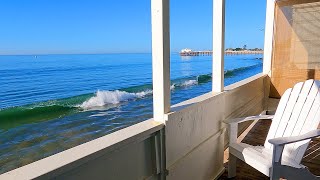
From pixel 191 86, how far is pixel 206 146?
13.0 m

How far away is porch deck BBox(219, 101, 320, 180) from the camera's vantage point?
2.27 meters

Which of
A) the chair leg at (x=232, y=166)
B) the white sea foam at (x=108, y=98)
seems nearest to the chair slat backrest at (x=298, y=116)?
the chair leg at (x=232, y=166)

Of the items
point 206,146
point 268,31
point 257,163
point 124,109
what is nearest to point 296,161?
point 257,163

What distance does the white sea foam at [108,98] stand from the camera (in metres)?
10.6

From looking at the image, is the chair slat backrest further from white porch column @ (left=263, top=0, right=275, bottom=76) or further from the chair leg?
white porch column @ (left=263, top=0, right=275, bottom=76)

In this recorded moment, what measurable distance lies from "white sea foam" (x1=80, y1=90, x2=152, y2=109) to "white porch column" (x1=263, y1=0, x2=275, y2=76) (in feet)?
24.9

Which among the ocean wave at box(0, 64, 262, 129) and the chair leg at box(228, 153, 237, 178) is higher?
the chair leg at box(228, 153, 237, 178)

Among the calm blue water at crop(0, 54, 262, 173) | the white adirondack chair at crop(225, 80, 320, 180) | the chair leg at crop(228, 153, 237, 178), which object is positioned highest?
the white adirondack chair at crop(225, 80, 320, 180)

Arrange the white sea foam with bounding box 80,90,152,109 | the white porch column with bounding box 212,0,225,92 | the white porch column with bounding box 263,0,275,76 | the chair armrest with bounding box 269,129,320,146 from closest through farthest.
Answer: the chair armrest with bounding box 269,129,320,146, the white porch column with bounding box 212,0,225,92, the white porch column with bounding box 263,0,275,76, the white sea foam with bounding box 80,90,152,109

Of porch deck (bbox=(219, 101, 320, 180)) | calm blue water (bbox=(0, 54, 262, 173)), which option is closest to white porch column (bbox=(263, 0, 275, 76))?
porch deck (bbox=(219, 101, 320, 180))

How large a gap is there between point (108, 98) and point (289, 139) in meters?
10.4

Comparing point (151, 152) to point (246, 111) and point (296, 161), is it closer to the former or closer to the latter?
point (296, 161)

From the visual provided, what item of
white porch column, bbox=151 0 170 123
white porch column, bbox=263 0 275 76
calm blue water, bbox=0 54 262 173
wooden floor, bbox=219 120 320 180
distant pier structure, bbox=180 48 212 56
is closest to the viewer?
white porch column, bbox=151 0 170 123

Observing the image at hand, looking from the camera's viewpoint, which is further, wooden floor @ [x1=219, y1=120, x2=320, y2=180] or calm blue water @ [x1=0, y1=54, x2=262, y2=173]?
calm blue water @ [x1=0, y1=54, x2=262, y2=173]
